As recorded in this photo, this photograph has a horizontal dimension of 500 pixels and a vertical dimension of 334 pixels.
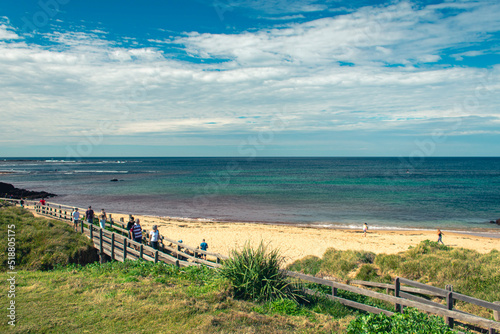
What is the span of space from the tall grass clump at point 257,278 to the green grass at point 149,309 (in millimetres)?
279

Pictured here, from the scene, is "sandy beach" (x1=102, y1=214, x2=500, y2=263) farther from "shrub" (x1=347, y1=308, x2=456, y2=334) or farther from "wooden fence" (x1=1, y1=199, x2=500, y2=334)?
"shrub" (x1=347, y1=308, x2=456, y2=334)

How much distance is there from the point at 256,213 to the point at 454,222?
2078 cm

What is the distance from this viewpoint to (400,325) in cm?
490

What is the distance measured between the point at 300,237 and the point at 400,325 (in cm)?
1928

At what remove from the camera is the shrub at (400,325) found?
4836mm

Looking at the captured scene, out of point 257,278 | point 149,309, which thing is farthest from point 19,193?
point 257,278

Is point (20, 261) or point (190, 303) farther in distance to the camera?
point (20, 261)

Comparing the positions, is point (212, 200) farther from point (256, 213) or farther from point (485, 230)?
point (485, 230)

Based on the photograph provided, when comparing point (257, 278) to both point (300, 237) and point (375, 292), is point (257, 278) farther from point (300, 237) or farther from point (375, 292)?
point (300, 237)

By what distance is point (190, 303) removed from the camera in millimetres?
6367

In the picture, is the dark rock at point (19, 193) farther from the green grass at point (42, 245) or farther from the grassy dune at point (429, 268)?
the grassy dune at point (429, 268)

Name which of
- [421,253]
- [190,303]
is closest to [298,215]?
[421,253]

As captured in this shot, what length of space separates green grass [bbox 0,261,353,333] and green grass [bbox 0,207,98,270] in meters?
3.05

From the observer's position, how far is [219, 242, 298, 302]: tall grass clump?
22.7ft
